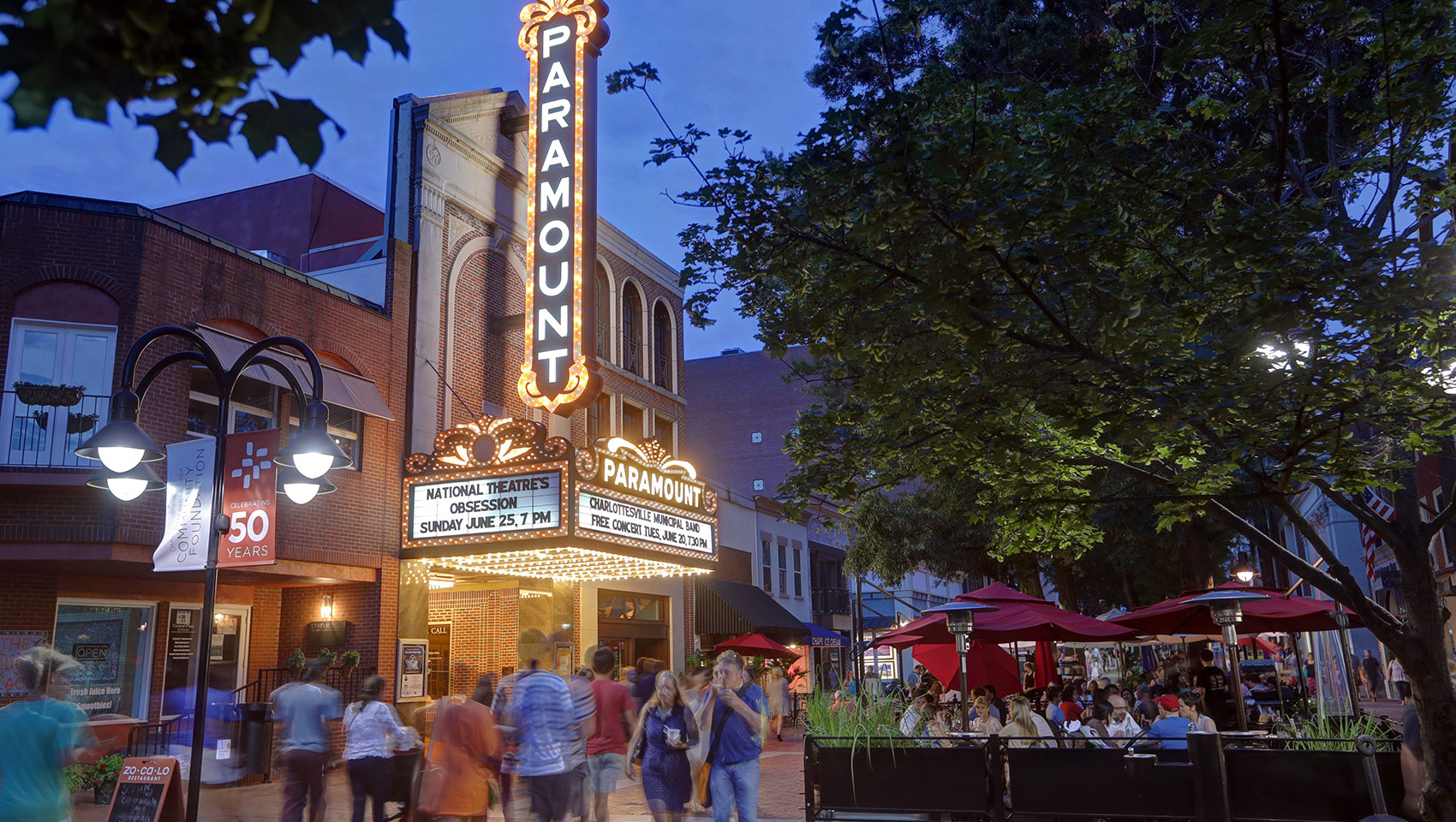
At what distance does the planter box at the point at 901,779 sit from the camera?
10.5 m

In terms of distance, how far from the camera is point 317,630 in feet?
A: 58.7

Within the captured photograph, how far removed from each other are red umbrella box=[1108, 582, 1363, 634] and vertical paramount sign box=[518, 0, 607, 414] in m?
9.66

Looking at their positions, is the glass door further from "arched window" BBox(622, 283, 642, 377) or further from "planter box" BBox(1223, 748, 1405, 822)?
"planter box" BBox(1223, 748, 1405, 822)

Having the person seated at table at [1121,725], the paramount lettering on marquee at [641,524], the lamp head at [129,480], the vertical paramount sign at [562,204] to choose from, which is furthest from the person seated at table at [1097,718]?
the lamp head at [129,480]

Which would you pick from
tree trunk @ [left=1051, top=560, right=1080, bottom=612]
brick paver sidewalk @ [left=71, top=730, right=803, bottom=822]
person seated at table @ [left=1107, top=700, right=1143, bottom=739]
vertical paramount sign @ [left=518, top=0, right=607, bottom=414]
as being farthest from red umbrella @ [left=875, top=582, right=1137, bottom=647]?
tree trunk @ [left=1051, top=560, right=1080, bottom=612]

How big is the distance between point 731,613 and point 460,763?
22.0 metres

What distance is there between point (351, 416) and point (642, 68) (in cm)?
1123

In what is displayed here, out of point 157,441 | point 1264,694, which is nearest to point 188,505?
point 157,441

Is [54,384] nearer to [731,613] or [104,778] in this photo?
[104,778]

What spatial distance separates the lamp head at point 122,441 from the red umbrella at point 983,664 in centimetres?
1246

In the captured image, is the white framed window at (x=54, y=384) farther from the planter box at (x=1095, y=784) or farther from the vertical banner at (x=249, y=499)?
the planter box at (x=1095, y=784)

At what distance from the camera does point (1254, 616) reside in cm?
1585

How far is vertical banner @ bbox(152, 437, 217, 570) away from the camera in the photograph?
30.1 ft

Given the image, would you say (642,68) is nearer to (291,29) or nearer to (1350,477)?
(291,29)
